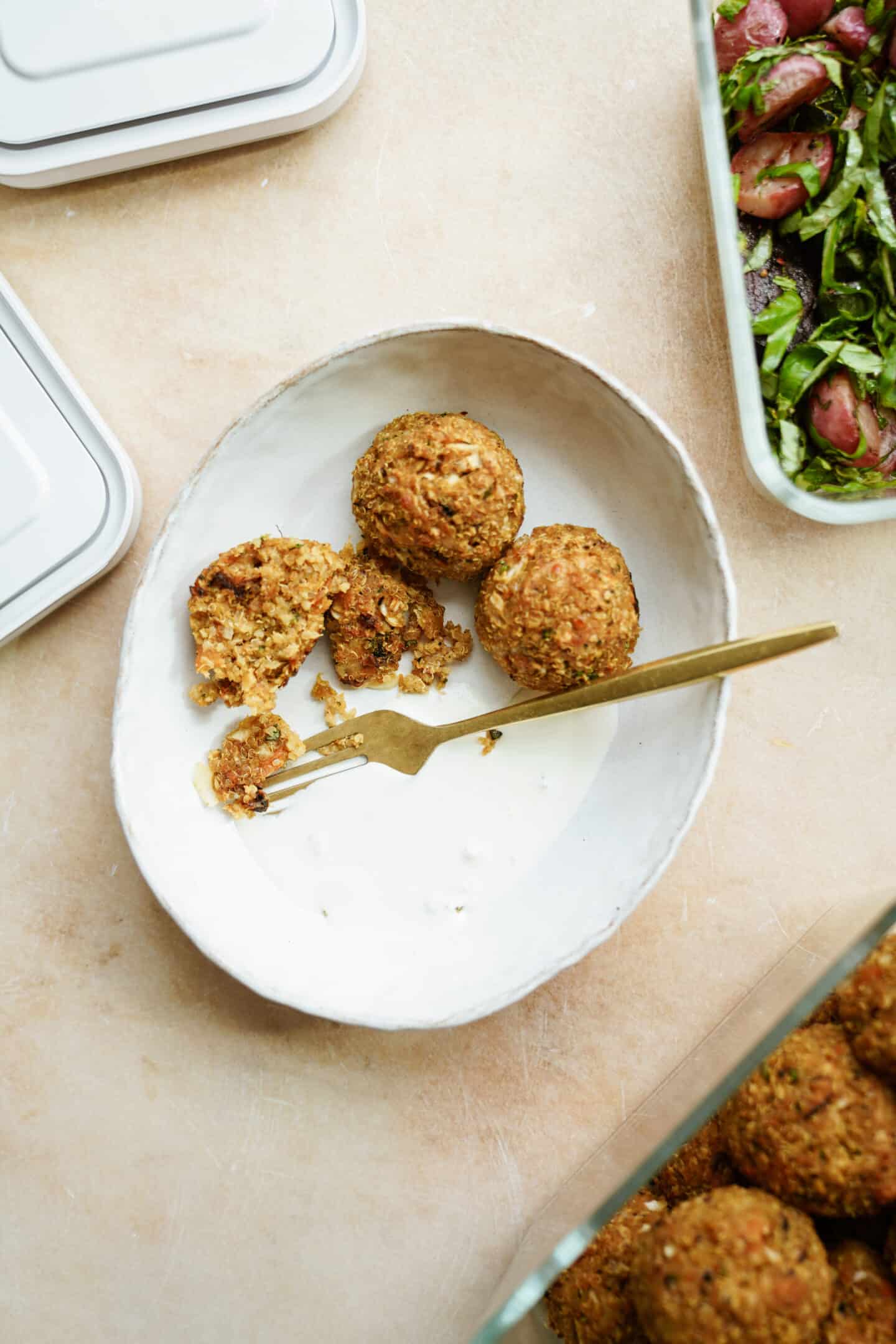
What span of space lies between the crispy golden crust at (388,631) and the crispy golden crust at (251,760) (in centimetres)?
11

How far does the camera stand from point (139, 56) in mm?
1183

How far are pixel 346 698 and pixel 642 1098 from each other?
0.67 m

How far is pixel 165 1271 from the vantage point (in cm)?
128

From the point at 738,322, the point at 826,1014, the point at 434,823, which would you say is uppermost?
the point at 738,322

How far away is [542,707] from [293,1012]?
1.81ft

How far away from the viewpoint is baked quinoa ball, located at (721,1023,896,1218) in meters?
0.94

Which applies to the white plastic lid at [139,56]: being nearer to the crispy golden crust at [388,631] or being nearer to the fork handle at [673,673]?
the crispy golden crust at [388,631]

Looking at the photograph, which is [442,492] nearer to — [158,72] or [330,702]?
[330,702]

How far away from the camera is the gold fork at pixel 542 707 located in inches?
39.3

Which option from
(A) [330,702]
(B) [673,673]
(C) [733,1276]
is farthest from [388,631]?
(C) [733,1276]

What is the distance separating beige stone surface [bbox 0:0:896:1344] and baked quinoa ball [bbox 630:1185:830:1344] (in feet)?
1.03

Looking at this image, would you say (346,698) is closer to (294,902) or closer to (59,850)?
(294,902)

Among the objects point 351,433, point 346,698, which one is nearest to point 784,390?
point 351,433

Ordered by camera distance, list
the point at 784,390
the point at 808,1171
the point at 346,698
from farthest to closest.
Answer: the point at 346,698 → the point at 784,390 → the point at 808,1171
